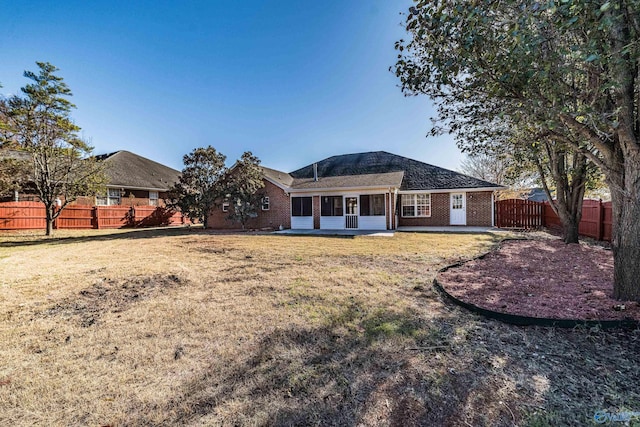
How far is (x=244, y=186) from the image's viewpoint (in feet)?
55.5

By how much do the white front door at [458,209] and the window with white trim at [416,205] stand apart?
1452mm

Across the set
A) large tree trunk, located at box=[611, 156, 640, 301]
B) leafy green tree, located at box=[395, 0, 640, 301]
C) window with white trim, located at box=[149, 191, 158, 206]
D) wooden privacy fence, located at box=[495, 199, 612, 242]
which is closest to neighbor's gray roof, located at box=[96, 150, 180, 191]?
window with white trim, located at box=[149, 191, 158, 206]

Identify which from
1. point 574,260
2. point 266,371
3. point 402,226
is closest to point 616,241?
point 574,260

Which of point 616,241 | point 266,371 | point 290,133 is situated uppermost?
point 290,133

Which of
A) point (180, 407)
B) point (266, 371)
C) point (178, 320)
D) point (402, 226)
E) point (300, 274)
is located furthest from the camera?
point (402, 226)

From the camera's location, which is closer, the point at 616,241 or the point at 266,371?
the point at 266,371

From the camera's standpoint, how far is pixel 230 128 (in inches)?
774

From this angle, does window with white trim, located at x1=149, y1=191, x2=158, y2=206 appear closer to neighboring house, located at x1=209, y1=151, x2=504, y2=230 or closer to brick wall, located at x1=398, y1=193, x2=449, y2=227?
neighboring house, located at x1=209, y1=151, x2=504, y2=230

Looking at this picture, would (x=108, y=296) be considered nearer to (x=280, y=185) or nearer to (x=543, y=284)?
(x=543, y=284)

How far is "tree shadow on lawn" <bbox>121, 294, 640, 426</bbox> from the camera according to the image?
2025 millimetres

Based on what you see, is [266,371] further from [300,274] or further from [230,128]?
[230,128]

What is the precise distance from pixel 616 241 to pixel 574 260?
383 centimetres

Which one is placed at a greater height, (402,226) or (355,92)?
(355,92)

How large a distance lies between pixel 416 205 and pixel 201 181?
1450 cm
